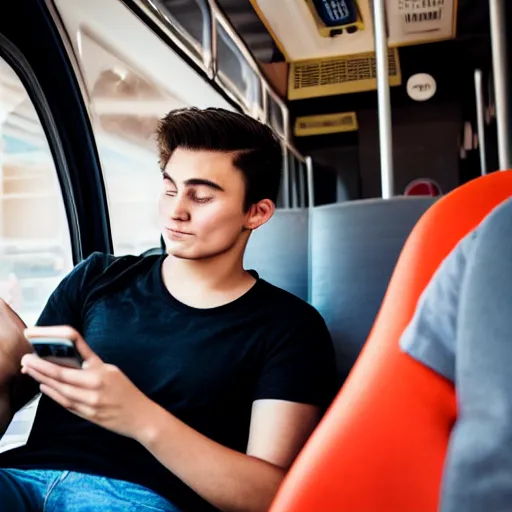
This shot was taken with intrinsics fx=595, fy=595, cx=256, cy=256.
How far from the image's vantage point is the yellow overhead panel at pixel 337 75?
5.90 ft

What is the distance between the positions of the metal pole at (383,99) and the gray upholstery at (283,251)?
1.40ft

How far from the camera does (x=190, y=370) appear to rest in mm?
1012

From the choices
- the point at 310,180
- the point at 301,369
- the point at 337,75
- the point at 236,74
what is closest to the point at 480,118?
the point at 337,75

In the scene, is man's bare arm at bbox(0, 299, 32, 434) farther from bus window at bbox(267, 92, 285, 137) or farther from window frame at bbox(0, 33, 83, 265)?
bus window at bbox(267, 92, 285, 137)

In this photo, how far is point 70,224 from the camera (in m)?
1.73

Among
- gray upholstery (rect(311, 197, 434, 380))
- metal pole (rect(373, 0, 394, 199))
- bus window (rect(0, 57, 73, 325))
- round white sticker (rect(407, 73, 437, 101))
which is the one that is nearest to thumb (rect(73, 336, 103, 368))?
gray upholstery (rect(311, 197, 434, 380))

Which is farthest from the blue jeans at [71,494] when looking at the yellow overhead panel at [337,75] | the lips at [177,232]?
the yellow overhead panel at [337,75]

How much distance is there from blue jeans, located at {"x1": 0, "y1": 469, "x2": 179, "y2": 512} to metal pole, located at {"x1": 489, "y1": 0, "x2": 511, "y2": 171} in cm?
140

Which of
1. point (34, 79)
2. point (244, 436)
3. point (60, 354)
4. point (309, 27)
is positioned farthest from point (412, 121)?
point (60, 354)

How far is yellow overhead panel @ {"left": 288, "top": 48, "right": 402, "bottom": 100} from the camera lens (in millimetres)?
1797

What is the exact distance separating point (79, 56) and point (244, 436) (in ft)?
3.82

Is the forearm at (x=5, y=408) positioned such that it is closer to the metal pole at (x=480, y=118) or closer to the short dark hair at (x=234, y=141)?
the short dark hair at (x=234, y=141)

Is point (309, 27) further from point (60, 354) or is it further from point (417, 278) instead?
point (60, 354)

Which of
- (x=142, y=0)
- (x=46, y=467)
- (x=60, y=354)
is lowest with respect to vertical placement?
(x=46, y=467)
